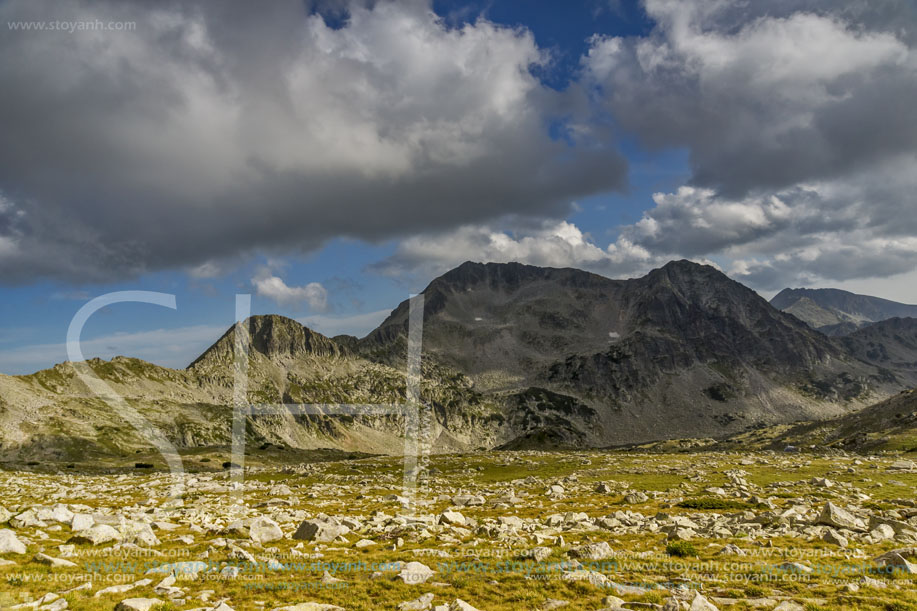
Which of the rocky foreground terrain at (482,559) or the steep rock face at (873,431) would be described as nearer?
the rocky foreground terrain at (482,559)

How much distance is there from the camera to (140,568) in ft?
63.2

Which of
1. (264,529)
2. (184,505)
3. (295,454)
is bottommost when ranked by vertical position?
(295,454)

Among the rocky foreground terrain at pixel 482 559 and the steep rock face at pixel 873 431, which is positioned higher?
the rocky foreground terrain at pixel 482 559

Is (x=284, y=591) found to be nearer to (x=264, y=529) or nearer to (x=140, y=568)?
(x=140, y=568)

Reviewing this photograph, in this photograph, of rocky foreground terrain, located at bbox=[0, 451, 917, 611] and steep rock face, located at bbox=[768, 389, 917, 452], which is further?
steep rock face, located at bbox=[768, 389, 917, 452]

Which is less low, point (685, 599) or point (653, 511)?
point (685, 599)

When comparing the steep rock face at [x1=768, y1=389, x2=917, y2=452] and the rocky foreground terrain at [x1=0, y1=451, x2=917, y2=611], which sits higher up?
the rocky foreground terrain at [x1=0, y1=451, x2=917, y2=611]

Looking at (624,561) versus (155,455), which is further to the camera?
(155,455)

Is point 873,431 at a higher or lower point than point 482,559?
lower

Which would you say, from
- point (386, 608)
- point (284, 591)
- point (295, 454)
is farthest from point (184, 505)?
point (295, 454)

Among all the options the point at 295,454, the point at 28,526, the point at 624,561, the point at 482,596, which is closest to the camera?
the point at 482,596

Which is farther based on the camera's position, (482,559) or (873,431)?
(873,431)

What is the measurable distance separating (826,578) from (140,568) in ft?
89.3

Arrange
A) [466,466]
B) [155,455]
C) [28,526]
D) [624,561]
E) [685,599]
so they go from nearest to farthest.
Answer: [685,599]
[624,561]
[28,526]
[466,466]
[155,455]
